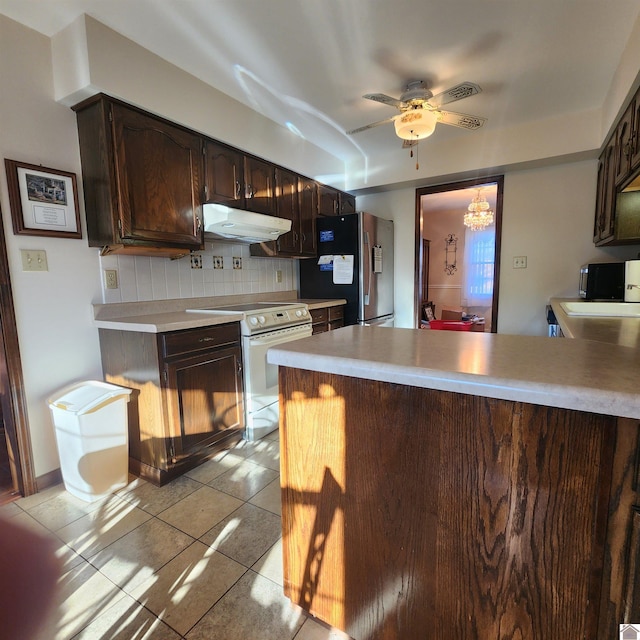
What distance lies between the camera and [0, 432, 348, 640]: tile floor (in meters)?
1.14

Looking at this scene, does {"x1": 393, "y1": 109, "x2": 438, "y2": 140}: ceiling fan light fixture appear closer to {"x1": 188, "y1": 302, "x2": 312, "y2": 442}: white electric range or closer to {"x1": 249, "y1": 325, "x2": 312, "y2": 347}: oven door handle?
{"x1": 188, "y1": 302, "x2": 312, "y2": 442}: white electric range

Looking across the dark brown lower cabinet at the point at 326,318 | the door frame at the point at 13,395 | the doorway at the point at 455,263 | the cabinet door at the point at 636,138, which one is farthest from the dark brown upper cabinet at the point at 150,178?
the doorway at the point at 455,263

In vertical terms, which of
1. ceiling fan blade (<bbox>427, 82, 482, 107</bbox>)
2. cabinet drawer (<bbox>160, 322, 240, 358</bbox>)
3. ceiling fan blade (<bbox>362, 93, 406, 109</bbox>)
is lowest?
cabinet drawer (<bbox>160, 322, 240, 358</bbox>)

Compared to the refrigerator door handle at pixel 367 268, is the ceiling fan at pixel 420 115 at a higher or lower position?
higher

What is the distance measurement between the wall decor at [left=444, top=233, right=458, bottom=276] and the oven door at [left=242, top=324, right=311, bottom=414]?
5064mm

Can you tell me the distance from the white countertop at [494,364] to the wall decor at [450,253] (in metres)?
5.84

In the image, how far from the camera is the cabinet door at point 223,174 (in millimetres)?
2357

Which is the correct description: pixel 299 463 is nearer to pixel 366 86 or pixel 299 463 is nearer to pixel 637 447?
pixel 637 447

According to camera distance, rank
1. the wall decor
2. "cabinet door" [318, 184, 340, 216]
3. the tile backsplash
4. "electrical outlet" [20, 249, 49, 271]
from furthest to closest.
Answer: the wall decor
"cabinet door" [318, 184, 340, 216]
the tile backsplash
"electrical outlet" [20, 249, 49, 271]

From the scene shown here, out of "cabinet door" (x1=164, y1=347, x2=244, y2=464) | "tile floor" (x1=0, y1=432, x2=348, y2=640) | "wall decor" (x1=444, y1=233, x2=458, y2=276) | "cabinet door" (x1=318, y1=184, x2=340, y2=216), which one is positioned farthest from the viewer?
"wall decor" (x1=444, y1=233, x2=458, y2=276)

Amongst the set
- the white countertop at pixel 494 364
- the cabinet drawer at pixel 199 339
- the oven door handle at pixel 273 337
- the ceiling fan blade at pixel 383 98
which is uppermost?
the ceiling fan blade at pixel 383 98

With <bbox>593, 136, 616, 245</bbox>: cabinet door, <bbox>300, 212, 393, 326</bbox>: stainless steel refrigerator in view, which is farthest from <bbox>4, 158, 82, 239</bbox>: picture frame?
<bbox>593, 136, 616, 245</bbox>: cabinet door

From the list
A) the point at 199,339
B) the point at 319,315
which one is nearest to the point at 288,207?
the point at 319,315

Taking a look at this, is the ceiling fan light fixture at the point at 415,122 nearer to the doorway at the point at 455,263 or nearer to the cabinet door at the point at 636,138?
the cabinet door at the point at 636,138
